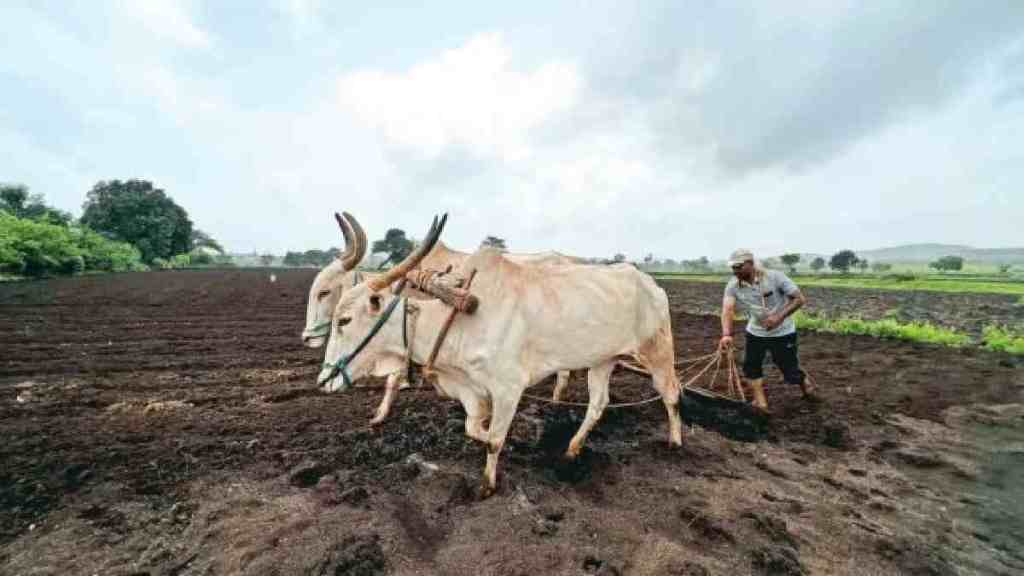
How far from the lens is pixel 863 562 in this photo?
3.10 m

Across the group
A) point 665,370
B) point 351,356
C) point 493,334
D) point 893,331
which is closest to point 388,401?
point 351,356

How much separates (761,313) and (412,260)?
442 cm

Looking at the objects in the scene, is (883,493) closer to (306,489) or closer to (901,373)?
(306,489)

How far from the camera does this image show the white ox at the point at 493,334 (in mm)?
→ 3771

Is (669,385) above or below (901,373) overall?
above

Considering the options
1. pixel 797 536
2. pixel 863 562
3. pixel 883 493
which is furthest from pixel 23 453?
pixel 883 493

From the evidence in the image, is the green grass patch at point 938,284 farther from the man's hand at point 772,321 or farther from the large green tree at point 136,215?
the large green tree at point 136,215

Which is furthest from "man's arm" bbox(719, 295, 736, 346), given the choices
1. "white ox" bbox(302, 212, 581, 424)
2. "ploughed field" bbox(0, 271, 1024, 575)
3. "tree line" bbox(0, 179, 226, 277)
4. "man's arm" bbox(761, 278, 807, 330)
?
"tree line" bbox(0, 179, 226, 277)

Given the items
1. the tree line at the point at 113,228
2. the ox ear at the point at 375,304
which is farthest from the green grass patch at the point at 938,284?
the tree line at the point at 113,228

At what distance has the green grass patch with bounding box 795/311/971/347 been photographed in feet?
37.0

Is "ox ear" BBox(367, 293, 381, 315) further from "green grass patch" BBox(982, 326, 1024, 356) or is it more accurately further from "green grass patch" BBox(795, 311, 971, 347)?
"green grass patch" BBox(795, 311, 971, 347)

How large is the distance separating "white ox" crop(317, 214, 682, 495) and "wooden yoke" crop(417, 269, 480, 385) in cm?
9

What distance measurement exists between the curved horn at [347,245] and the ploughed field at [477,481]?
1855mm

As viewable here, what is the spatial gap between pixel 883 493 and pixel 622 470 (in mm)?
2237
